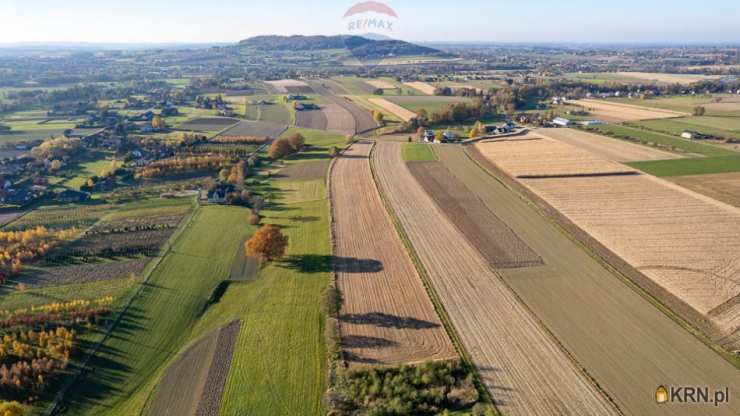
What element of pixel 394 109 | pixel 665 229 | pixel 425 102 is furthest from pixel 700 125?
pixel 394 109

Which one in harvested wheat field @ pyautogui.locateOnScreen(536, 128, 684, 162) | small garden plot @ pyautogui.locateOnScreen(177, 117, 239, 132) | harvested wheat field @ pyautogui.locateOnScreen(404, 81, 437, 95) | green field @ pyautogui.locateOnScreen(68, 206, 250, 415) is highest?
harvested wheat field @ pyautogui.locateOnScreen(404, 81, 437, 95)

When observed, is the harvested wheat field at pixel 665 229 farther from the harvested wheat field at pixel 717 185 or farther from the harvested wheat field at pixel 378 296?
the harvested wheat field at pixel 378 296

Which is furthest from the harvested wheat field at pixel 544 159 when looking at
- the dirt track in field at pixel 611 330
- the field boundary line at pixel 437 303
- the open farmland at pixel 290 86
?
the open farmland at pixel 290 86

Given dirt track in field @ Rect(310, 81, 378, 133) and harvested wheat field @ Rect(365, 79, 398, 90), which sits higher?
harvested wheat field @ Rect(365, 79, 398, 90)

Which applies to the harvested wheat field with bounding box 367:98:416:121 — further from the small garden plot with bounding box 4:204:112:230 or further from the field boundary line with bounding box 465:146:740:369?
the small garden plot with bounding box 4:204:112:230

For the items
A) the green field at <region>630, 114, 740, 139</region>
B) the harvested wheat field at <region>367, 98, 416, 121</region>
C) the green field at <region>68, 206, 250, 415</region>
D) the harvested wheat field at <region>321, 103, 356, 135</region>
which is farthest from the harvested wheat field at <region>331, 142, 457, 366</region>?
the green field at <region>630, 114, 740, 139</region>

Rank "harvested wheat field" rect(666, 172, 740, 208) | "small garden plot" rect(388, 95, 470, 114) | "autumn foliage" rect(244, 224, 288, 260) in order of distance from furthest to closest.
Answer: "small garden plot" rect(388, 95, 470, 114)
"harvested wheat field" rect(666, 172, 740, 208)
"autumn foliage" rect(244, 224, 288, 260)
